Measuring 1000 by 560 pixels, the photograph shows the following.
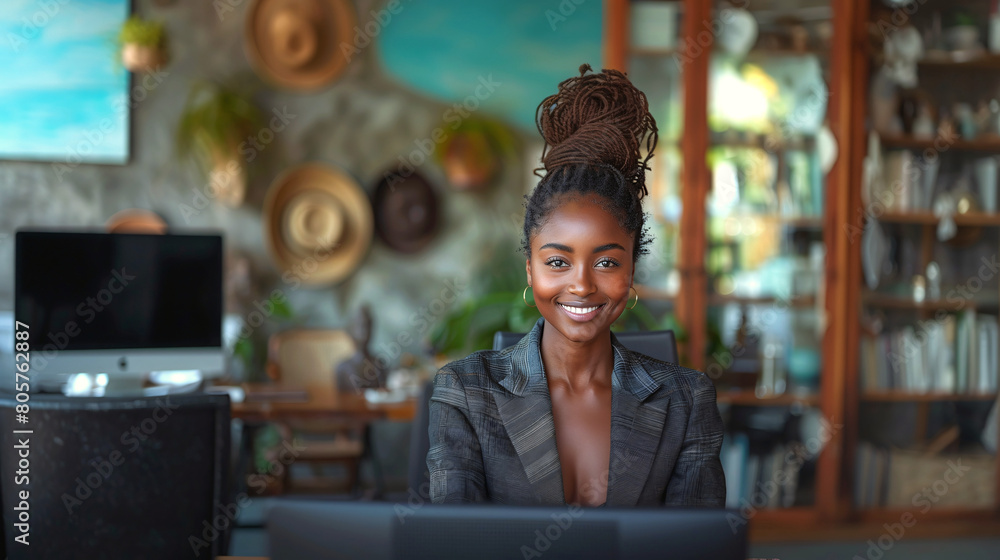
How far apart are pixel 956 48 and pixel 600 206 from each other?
138 inches

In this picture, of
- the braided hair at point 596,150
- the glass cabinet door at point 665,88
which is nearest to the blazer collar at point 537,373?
the braided hair at point 596,150

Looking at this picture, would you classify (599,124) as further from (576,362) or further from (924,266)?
(924,266)

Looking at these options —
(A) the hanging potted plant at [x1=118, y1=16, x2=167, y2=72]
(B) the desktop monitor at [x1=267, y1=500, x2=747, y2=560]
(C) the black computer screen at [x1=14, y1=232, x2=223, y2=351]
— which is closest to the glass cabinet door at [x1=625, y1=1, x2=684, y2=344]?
(C) the black computer screen at [x1=14, y1=232, x2=223, y2=351]

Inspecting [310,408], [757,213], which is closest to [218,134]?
[310,408]

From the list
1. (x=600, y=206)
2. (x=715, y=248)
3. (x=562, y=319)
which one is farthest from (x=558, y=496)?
(x=715, y=248)

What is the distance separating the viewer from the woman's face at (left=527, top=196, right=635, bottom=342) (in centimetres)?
103

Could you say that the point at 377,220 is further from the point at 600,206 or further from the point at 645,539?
the point at 645,539

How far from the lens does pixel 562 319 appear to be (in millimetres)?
1060

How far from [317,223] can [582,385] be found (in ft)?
10.4

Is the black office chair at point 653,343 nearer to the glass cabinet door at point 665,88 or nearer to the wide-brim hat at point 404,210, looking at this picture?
the glass cabinet door at point 665,88

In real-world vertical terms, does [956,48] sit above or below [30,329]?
above

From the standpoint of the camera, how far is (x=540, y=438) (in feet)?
3.48

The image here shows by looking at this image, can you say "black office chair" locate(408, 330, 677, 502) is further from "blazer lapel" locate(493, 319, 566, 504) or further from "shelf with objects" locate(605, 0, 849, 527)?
"shelf with objects" locate(605, 0, 849, 527)

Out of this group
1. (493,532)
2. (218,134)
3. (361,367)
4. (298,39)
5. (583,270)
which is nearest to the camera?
(493,532)
